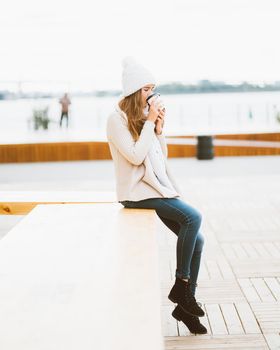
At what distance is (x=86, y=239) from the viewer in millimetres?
2008

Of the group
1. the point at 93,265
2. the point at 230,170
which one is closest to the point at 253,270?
the point at 93,265

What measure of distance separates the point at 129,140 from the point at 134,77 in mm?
277

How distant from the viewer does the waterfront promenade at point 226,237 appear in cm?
243

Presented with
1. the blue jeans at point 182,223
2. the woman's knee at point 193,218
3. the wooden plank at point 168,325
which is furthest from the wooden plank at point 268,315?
the woman's knee at point 193,218

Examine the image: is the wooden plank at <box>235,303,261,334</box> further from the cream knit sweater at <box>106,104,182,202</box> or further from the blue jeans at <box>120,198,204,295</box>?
the cream knit sweater at <box>106,104,182,202</box>

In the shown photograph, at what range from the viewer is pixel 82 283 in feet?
4.95

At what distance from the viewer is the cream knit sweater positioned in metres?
2.18

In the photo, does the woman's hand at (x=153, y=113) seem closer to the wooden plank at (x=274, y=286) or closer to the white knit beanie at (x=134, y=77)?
the white knit beanie at (x=134, y=77)

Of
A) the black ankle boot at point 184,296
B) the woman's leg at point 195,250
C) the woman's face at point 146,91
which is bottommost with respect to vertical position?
the black ankle boot at point 184,296

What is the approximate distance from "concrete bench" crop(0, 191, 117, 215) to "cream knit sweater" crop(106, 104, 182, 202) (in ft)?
1.74

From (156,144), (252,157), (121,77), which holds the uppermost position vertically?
(121,77)

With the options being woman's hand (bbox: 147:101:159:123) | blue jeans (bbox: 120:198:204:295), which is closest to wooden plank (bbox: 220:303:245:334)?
blue jeans (bbox: 120:198:204:295)

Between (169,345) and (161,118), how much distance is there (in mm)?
1029

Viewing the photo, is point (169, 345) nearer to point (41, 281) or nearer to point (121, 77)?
point (41, 281)
